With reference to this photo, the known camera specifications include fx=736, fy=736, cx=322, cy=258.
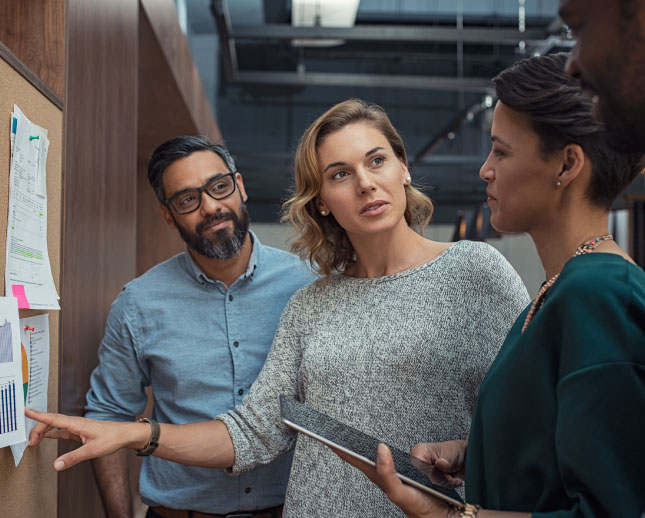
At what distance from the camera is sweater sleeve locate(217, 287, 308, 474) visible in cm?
181

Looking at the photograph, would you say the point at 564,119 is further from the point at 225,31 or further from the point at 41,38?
the point at 225,31

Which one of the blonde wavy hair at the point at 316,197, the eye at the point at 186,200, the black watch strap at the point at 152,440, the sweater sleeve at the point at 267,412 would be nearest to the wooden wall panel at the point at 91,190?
the eye at the point at 186,200

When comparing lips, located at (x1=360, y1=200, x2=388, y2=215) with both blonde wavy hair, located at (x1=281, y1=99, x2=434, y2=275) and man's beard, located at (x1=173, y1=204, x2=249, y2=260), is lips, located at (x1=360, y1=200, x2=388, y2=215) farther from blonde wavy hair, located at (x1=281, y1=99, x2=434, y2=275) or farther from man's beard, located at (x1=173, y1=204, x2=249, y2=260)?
man's beard, located at (x1=173, y1=204, x2=249, y2=260)

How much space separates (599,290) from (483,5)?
391 inches

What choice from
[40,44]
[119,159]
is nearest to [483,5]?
[119,159]

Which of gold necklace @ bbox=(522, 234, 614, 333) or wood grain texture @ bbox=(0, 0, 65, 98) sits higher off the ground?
wood grain texture @ bbox=(0, 0, 65, 98)

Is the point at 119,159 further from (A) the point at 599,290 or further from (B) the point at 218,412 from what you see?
(A) the point at 599,290

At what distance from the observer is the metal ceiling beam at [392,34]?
6.26 metres

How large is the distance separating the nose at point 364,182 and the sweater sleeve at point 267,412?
0.37 m

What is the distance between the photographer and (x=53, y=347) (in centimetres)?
185

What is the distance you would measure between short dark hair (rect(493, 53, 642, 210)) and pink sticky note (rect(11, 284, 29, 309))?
104cm

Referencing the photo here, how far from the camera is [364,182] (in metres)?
1.79

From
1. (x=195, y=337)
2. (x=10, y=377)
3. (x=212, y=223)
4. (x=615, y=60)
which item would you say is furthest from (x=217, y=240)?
(x=615, y=60)

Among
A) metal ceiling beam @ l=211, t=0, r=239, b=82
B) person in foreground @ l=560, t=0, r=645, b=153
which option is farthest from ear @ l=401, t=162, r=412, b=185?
metal ceiling beam @ l=211, t=0, r=239, b=82
